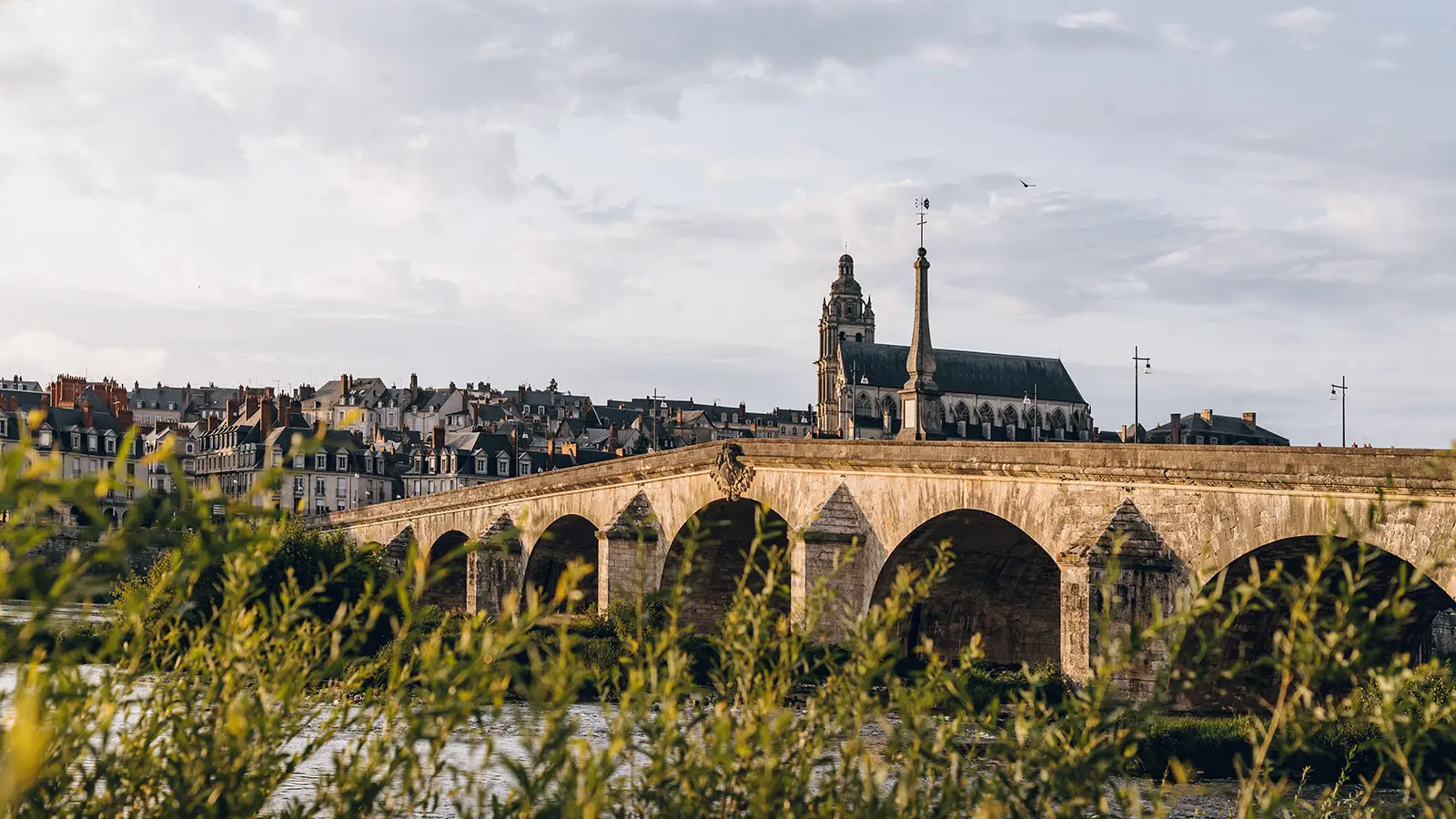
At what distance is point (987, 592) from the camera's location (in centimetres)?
3356

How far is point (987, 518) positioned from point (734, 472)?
8.75 metres

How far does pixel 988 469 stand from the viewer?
2862cm

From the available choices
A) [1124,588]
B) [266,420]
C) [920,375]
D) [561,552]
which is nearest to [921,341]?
[920,375]

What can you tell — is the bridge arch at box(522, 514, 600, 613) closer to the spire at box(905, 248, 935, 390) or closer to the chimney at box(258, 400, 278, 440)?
the spire at box(905, 248, 935, 390)

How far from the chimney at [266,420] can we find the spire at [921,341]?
68084 mm

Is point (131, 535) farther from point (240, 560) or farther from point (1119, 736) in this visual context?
point (1119, 736)

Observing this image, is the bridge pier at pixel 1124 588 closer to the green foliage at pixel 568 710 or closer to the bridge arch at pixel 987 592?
the bridge arch at pixel 987 592

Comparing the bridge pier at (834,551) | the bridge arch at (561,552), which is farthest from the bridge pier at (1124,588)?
the bridge arch at (561,552)

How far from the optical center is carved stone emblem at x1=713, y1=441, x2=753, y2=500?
123 feet

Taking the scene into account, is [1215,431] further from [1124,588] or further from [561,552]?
[1124,588]

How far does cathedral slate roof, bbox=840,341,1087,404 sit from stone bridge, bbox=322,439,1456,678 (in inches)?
2917

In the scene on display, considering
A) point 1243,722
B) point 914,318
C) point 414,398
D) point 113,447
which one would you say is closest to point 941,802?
point 1243,722

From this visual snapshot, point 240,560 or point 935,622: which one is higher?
point 240,560

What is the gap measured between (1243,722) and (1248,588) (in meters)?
18.2
